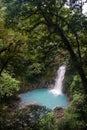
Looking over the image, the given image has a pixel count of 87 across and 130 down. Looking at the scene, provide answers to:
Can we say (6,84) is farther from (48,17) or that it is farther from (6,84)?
(48,17)

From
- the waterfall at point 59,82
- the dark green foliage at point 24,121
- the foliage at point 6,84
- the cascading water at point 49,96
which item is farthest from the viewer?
the waterfall at point 59,82

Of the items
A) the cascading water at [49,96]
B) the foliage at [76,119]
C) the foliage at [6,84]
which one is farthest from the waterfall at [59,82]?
the foliage at [76,119]

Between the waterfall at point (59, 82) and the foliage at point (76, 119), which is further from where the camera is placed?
the waterfall at point (59, 82)

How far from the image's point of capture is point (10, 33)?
455 inches

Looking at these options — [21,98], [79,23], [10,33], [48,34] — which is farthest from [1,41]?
[21,98]

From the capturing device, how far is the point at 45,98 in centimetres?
2389

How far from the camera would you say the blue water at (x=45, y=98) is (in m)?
A: 22.2

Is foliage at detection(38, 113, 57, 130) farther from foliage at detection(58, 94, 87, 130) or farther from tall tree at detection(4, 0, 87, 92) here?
tall tree at detection(4, 0, 87, 92)

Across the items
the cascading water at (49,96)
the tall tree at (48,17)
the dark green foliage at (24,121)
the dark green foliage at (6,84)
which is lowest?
the dark green foliage at (24,121)

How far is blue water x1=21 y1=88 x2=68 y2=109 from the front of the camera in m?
22.2

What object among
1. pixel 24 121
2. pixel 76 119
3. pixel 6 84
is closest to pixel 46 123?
pixel 24 121

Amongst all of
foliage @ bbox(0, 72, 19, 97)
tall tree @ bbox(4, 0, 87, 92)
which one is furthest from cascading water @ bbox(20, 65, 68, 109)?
tall tree @ bbox(4, 0, 87, 92)

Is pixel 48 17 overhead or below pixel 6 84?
below

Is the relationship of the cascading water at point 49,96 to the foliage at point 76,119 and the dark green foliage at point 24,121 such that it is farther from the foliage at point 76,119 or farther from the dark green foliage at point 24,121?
the dark green foliage at point 24,121
